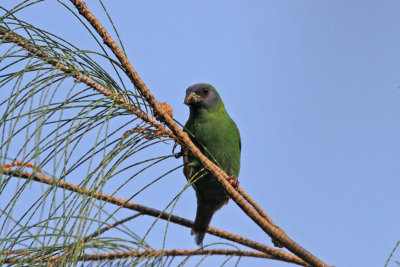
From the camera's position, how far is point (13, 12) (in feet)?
5.54

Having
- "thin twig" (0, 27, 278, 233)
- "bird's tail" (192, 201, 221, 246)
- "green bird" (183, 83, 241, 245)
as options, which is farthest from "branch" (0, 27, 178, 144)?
"bird's tail" (192, 201, 221, 246)

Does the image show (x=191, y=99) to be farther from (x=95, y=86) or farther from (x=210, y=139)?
(x=95, y=86)

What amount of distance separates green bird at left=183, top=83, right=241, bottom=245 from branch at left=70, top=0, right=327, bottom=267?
140 centimetres

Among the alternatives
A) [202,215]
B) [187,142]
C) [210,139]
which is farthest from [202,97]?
[187,142]

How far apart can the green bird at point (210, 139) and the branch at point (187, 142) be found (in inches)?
55.2

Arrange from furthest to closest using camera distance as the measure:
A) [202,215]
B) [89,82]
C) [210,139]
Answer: [202,215] < [210,139] < [89,82]

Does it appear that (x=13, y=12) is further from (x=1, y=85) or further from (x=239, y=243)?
(x=239, y=243)

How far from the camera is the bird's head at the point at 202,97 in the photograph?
4.04 meters

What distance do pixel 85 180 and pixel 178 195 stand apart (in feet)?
1.44

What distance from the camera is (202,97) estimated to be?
409 cm

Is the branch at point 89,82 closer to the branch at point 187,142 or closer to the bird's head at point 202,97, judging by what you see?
the branch at point 187,142

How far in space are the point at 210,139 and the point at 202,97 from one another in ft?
1.49

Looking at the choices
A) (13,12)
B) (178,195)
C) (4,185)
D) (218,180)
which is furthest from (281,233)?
(13,12)

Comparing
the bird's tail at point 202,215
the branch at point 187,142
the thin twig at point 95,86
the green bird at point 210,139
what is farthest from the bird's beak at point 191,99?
the thin twig at point 95,86
